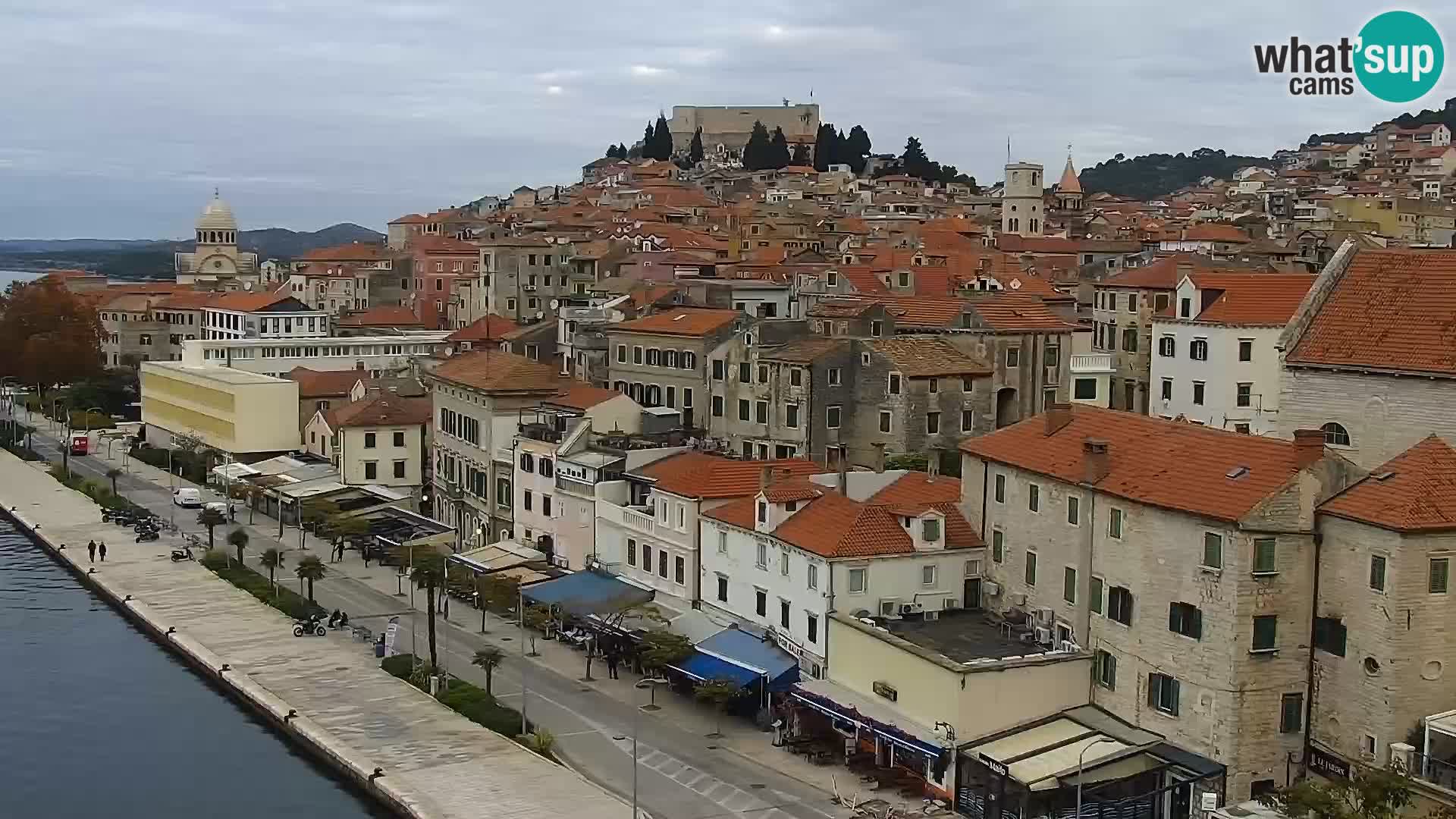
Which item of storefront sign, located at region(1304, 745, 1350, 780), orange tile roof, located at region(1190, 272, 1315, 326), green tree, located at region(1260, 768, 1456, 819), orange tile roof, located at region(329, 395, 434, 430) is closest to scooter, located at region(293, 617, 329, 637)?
orange tile roof, located at region(329, 395, 434, 430)

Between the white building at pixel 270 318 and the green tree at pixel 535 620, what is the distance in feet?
189

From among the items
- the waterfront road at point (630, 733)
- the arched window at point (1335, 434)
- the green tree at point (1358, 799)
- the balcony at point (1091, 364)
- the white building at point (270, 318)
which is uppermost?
the arched window at point (1335, 434)

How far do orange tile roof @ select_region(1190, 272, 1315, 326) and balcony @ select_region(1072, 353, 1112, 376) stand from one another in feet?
25.1

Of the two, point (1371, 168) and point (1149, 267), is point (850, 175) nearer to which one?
point (1371, 168)

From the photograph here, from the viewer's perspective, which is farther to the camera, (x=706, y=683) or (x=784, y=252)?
(x=784, y=252)

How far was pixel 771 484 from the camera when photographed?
140 ft

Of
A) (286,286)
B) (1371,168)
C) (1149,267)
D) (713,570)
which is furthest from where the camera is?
(1371,168)

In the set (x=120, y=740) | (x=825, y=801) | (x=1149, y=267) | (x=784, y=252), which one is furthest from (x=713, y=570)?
(x=784, y=252)

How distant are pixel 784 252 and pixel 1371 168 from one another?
94453mm

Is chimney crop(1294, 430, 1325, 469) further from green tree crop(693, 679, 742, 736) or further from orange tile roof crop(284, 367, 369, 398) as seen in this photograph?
orange tile roof crop(284, 367, 369, 398)

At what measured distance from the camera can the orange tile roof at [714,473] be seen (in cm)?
4503

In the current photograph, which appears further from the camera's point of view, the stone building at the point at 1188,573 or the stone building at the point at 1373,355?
the stone building at the point at 1373,355

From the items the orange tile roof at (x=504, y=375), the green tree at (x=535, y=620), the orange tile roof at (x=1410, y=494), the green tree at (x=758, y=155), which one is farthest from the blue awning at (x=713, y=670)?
the green tree at (x=758, y=155)

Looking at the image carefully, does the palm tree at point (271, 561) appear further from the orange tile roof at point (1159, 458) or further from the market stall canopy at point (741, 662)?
the orange tile roof at point (1159, 458)
